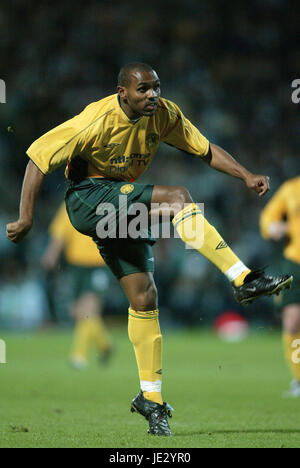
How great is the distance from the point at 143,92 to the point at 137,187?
0.55 m

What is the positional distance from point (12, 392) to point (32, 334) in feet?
22.6

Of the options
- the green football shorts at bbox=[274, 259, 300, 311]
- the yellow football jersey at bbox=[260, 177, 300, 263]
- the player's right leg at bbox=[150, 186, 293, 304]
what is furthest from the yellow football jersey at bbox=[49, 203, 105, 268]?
the player's right leg at bbox=[150, 186, 293, 304]

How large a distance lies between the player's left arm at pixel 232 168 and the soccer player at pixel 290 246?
239 centimetres

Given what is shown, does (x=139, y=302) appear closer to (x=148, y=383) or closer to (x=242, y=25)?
(x=148, y=383)

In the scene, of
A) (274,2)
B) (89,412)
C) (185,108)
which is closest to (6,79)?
(185,108)

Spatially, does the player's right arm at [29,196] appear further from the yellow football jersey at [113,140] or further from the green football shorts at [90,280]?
the green football shorts at [90,280]

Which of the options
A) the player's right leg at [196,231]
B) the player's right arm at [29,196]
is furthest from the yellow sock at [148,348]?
the player's right arm at [29,196]

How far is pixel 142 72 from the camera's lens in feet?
15.2

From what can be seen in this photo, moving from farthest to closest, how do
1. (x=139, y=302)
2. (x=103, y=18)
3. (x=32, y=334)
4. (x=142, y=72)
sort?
(x=103, y=18) < (x=32, y=334) < (x=139, y=302) < (x=142, y=72)

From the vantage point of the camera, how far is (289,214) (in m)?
7.79

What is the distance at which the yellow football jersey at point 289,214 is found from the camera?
24.9 feet

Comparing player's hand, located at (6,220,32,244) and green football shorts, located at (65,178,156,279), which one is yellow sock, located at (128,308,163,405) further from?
player's hand, located at (6,220,32,244)

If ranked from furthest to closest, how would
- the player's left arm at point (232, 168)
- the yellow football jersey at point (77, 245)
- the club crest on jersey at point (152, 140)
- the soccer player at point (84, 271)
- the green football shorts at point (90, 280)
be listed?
1. the yellow football jersey at point (77, 245)
2. the green football shorts at point (90, 280)
3. the soccer player at point (84, 271)
4. the club crest on jersey at point (152, 140)
5. the player's left arm at point (232, 168)

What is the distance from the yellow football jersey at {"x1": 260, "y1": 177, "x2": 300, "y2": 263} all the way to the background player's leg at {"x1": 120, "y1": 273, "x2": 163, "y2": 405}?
280 cm
